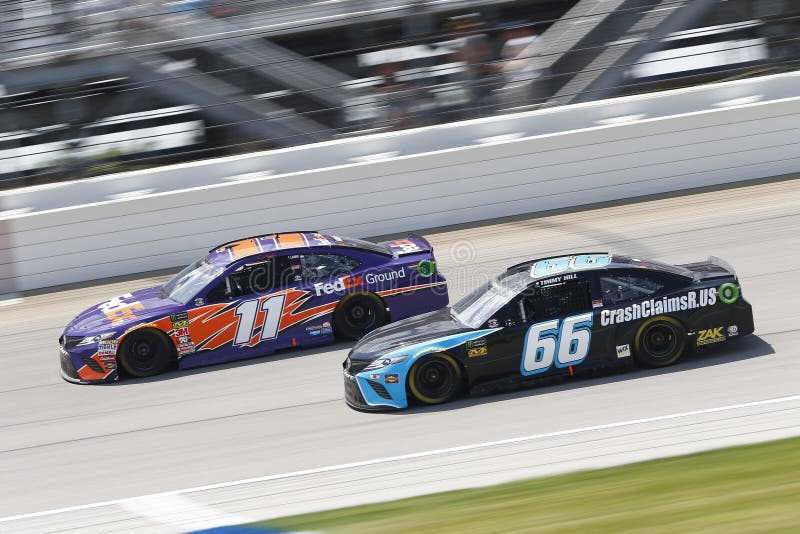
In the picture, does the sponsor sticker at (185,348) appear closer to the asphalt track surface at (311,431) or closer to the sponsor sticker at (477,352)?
the asphalt track surface at (311,431)

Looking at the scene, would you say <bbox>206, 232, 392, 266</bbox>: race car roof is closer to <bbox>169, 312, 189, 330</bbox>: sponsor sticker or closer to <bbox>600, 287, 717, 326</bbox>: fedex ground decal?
<bbox>169, 312, 189, 330</bbox>: sponsor sticker

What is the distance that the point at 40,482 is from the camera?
8328mm

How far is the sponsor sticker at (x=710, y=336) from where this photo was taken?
29.7 ft

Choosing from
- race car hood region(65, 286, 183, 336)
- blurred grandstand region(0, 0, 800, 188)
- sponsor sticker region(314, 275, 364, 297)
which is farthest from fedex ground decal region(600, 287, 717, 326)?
blurred grandstand region(0, 0, 800, 188)

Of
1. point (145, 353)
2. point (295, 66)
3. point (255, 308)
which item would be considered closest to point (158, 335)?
point (145, 353)

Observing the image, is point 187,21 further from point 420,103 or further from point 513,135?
point 513,135

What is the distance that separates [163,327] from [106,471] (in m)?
2.49

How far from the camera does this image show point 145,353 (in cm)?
1070

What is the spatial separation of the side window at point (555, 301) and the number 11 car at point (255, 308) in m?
2.58

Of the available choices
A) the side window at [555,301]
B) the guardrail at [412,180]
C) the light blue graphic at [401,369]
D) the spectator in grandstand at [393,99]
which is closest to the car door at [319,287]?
the light blue graphic at [401,369]

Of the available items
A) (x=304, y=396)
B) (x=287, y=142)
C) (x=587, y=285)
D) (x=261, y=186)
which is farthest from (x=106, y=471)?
(x=287, y=142)

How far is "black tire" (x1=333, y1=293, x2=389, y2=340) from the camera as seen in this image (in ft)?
36.1

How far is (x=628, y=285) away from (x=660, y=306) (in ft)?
1.09

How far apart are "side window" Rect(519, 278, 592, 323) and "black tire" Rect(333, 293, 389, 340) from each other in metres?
2.64
